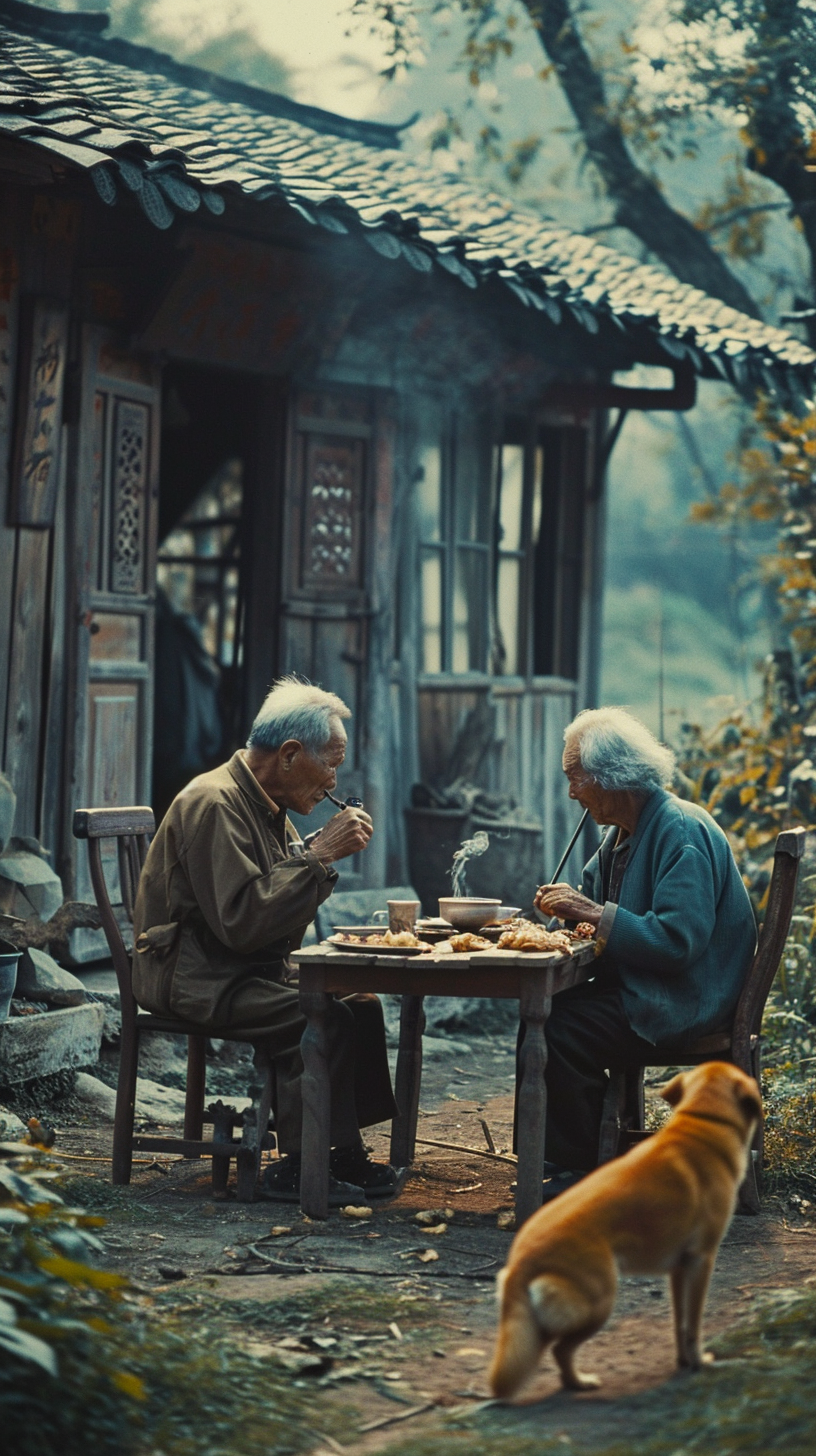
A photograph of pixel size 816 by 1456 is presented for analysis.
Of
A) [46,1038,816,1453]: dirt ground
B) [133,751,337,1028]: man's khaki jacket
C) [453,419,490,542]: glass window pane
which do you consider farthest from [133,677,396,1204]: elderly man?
[453,419,490,542]: glass window pane

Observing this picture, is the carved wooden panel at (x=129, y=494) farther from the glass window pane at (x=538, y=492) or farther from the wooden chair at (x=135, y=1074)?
the glass window pane at (x=538, y=492)

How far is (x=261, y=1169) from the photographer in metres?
5.34

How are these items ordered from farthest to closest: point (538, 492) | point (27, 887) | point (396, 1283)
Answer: point (538, 492), point (27, 887), point (396, 1283)

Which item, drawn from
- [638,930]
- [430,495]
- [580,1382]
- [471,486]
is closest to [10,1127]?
[638,930]

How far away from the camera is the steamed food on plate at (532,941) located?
460 centimetres

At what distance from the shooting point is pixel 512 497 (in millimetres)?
10531

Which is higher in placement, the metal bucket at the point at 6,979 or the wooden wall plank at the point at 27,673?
the wooden wall plank at the point at 27,673

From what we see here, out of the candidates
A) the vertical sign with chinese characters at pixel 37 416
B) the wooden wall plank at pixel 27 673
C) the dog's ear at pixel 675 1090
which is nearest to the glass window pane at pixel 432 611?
the wooden wall plank at pixel 27 673

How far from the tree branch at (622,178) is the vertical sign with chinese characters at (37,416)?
22.5ft

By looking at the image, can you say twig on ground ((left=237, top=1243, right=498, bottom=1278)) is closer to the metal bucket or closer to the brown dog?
the brown dog

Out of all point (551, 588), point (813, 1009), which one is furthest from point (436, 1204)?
point (551, 588)

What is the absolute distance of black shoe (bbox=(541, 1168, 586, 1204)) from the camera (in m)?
4.89

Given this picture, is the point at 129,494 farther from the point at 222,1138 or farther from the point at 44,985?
the point at 222,1138

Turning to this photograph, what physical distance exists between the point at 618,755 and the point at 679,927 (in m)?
0.56
